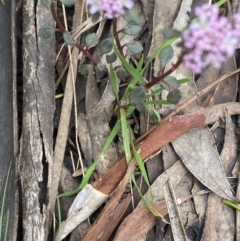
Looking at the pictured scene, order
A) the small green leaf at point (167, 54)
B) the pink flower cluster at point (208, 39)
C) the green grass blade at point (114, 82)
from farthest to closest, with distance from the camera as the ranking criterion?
the green grass blade at point (114, 82), the small green leaf at point (167, 54), the pink flower cluster at point (208, 39)

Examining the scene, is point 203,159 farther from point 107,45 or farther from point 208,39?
point 208,39

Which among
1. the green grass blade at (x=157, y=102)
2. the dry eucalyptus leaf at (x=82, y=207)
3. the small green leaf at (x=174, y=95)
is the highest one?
the small green leaf at (x=174, y=95)

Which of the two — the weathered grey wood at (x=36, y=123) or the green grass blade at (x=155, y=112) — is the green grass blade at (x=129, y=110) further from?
the weathered grey wood at (x=36, y=123)

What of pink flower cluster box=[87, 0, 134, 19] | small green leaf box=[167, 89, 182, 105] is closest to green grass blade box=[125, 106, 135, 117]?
small green leaf box=[167, 89, 182, 105]

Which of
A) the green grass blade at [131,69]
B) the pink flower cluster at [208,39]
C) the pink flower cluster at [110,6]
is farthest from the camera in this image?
the green grass blade at [131,69]

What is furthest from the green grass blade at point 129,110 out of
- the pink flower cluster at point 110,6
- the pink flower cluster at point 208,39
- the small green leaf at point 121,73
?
the pink flower cluster at point 208,39

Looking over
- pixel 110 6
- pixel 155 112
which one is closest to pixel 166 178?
pixel 155 112

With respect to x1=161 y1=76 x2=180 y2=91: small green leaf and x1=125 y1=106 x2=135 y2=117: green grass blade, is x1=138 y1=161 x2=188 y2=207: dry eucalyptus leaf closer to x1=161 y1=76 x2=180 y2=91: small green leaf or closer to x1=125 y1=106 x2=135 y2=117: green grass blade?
x1=125 y1=106 x2=135 y2=117: green grass blade
